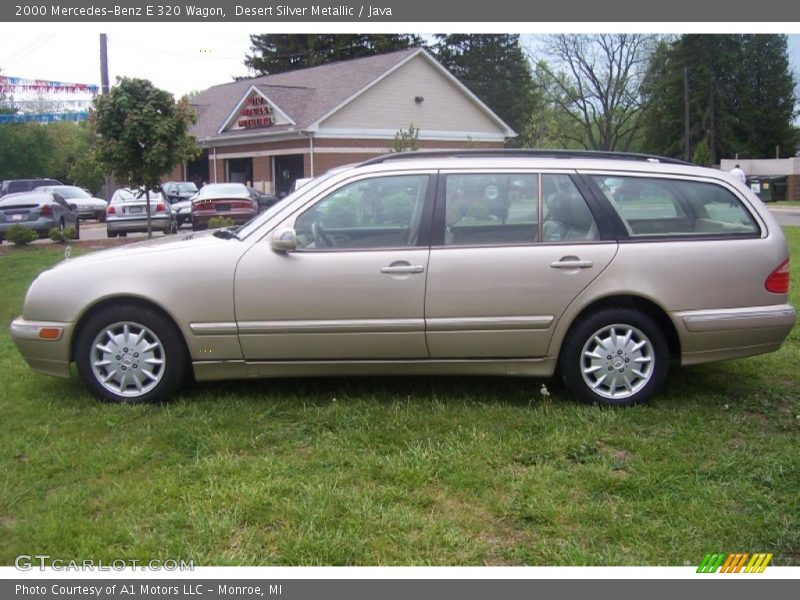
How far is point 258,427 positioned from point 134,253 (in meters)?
1.47

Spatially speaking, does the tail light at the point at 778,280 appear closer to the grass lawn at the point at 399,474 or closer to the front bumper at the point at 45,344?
the grass lawn at the point at 399,474

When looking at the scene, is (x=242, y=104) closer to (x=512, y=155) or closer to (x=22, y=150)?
(x=22, y=150)

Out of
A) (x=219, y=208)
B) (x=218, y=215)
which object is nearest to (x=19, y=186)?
(x=219, y=208)

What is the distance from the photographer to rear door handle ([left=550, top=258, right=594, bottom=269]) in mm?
4973

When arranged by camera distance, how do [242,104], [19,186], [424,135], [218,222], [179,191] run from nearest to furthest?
1. [218,222]
2. [179,191]
3. [19,186]
4. [242,104]
5. [424,135]

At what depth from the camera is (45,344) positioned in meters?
5.11

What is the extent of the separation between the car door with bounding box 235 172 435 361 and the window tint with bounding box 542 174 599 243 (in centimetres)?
79

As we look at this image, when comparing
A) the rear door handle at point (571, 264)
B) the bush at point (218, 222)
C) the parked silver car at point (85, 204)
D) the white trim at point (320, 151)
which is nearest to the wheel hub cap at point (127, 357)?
the rear door handle at point (571, 264)

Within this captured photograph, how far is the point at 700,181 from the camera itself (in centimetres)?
524

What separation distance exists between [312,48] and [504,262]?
150 ft

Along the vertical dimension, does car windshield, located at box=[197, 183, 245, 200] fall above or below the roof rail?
above

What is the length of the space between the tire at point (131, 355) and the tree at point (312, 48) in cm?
4325

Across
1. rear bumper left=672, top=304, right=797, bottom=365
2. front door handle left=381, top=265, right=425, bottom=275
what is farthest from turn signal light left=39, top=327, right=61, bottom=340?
rear bumper left=672, top=304, right=797, bottom=365

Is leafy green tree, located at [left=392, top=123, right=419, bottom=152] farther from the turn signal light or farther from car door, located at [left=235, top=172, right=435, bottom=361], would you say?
the turn signal light
